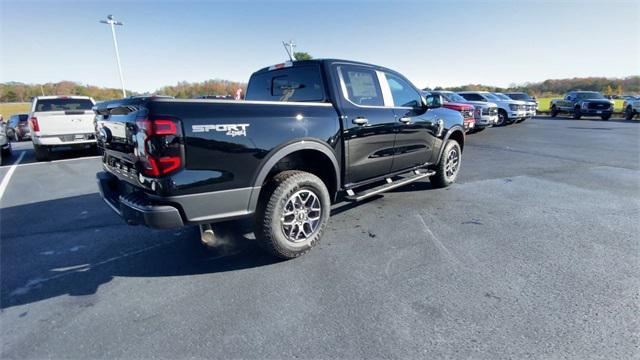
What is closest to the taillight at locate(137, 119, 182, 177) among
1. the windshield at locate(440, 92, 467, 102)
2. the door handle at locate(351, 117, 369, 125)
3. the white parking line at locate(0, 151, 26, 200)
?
the door handle at locate(351, 117, 369, 125)

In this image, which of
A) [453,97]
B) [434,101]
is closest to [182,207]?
[434,101]

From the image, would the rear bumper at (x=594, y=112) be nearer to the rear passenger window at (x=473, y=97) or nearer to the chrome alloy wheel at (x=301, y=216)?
the rear passenger window at (x=473, y=97)

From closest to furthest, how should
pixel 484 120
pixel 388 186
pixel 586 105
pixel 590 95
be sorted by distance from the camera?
1. pixel 388 186
2. pixel 484 120
3. pixel 586 105
4. pixel 590 95

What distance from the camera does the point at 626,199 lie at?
15.8 ft

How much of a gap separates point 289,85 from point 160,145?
1.99 metres

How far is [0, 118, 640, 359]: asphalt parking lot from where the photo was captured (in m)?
2.06

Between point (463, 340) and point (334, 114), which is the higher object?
point (334, 114)

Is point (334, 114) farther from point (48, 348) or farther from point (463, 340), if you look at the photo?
point (48, 348)

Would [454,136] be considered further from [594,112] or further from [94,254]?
[594,112]

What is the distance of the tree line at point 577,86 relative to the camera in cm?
5875

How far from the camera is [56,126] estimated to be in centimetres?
810

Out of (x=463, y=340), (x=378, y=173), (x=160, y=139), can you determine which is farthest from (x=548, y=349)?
(x=160, y=139)

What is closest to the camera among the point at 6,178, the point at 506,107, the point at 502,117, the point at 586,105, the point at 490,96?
the point at 6,178

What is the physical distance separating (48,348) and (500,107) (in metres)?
19.3
